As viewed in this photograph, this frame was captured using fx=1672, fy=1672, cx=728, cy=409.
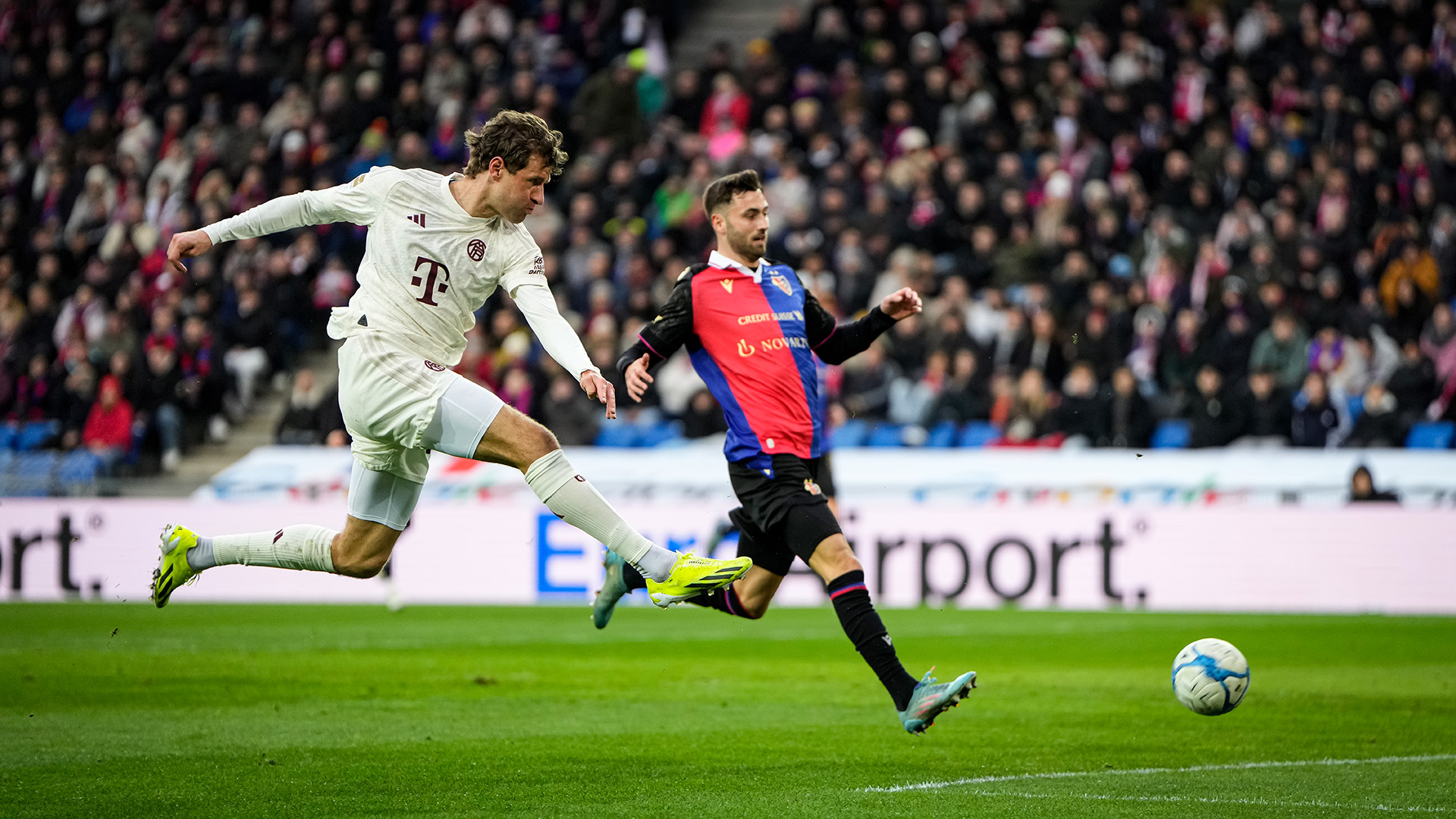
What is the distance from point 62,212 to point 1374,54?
17.5m

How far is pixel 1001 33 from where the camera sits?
21031 mm

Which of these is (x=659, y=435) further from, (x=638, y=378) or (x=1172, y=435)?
(x=638, y=378)

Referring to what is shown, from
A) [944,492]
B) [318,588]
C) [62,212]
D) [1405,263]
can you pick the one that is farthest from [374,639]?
[62,212]

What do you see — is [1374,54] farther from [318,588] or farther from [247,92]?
[247,92]

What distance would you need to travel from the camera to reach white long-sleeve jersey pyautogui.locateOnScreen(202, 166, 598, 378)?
695 centimetres

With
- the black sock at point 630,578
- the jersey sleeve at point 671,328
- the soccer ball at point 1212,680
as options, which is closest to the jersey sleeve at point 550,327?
the jersey sleeve at point 671,328

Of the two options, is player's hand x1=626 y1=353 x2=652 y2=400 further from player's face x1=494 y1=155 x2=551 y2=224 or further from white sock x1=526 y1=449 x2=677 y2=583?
player's face x1=494 y1=155 x2=551 y2=224

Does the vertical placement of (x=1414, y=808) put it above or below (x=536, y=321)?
below

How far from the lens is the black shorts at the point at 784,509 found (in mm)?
7184

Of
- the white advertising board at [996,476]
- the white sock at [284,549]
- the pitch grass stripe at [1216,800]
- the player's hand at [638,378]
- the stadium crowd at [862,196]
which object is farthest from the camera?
the stadium crowd at [862,196]

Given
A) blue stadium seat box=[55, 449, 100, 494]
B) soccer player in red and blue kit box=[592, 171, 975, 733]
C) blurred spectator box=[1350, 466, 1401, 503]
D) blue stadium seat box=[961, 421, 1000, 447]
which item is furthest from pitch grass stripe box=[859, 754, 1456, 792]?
blue stadium seat box=[55, 449, 100, 494]

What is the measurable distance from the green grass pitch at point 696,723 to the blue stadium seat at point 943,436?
315 centimetres

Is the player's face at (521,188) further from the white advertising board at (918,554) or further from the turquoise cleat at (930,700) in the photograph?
the white advertising board at (918,554)

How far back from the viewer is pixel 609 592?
8.81 m
